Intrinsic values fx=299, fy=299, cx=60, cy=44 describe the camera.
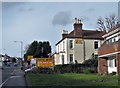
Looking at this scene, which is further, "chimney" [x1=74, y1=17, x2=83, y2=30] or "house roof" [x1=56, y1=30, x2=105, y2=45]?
"house roof" [x1=56, y1=30, x2=105, y2=45]

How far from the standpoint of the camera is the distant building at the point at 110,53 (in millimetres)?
35741

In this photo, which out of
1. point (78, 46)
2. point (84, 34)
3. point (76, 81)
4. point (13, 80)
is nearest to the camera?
point (76, 81)

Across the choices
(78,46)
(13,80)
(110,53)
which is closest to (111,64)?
(110,53)

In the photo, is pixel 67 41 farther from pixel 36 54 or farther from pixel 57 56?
pixel 36 54

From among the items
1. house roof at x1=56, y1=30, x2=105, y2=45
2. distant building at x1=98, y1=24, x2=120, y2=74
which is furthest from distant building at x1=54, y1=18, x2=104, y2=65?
distant building at x1=98, y1=24, x2=120, y2=74

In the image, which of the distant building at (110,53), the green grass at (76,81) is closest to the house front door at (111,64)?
the distant building at (110,53)

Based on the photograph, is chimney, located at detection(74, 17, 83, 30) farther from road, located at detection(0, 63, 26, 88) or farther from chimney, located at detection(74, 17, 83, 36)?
road, located at detection(0, 63, 26, 88)

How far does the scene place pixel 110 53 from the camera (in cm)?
3775

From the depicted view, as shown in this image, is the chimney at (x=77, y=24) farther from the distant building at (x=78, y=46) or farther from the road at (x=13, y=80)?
the road at (x=13, y=80)

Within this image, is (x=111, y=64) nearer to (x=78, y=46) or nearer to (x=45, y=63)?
(x=45, y=63)

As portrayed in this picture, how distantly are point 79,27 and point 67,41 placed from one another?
12.4ft

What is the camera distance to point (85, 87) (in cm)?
1884

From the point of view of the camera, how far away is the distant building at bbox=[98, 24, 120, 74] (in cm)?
3574

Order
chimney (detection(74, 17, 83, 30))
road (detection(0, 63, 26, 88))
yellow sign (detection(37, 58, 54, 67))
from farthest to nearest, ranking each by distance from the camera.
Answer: chimney (detection(74, 17, 83, 30)) < yellow sign (detection(37, 58, 54, 67)) < road (detection(0, 63, 26, 88))
